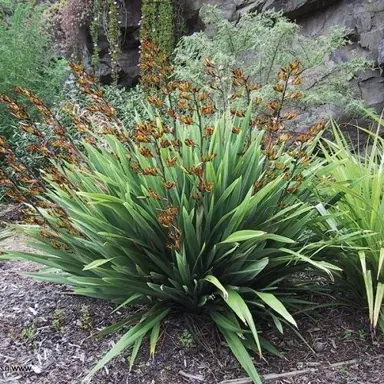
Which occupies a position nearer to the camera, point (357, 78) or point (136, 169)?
point (136, 169)

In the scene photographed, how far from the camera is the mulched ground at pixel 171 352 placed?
213cm

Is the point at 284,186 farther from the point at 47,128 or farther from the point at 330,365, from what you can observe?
the point at 47,128

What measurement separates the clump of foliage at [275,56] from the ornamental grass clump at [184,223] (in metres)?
3.00

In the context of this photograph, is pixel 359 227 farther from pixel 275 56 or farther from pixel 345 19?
pixel 345 19

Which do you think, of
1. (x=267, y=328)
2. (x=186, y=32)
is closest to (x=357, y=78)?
(x=186, y=32)

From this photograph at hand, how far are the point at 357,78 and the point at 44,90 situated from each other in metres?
4.10

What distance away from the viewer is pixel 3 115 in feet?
19.4

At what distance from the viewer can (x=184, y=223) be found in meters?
2.16

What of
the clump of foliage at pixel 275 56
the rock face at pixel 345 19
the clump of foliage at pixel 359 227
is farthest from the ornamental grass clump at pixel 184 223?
the rock face at pixel 345 19

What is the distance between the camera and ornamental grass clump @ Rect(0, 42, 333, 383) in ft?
7.05

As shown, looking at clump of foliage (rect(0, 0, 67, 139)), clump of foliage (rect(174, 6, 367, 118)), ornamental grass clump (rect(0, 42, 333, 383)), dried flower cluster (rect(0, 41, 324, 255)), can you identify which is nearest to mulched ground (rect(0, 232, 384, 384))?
ornamental grass clump (rect(0, 42, 333, 383))

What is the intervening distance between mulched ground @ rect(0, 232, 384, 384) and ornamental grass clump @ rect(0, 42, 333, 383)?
0.10m

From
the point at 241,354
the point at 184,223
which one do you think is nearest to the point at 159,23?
the point at 184,223

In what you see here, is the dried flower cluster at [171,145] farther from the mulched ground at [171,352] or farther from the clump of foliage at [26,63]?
the clump of foliage at [26,63]
